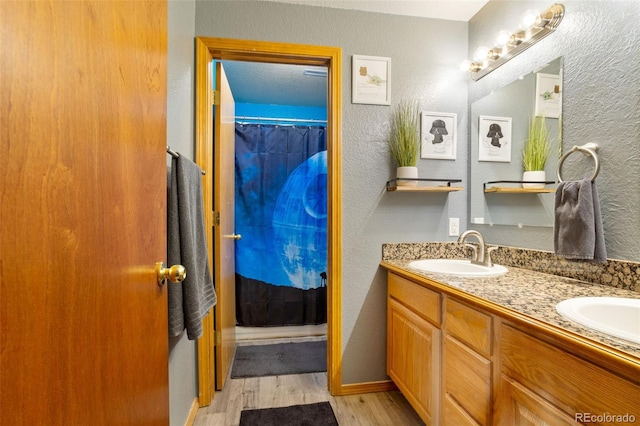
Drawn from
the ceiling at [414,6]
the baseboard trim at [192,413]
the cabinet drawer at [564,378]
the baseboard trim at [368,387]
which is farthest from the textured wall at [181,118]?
the cabinet drawer at [564,378]

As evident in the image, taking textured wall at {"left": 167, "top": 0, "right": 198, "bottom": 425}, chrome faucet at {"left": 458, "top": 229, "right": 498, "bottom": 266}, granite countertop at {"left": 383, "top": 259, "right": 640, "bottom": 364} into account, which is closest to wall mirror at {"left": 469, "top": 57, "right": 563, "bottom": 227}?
chrome faucet at {"left": 458, "top": 229, "right": 498, "bottom": 266}

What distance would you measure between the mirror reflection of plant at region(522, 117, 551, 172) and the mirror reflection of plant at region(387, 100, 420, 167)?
0.56 meters

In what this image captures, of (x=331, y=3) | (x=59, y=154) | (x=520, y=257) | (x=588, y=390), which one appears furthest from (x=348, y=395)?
(x=331, y=3)

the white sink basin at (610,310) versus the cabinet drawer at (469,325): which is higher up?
the white sink basin at (610,310)

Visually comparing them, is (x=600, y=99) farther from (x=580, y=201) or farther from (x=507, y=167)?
(x=507, y=167)

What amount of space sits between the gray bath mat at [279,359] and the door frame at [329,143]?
328mm

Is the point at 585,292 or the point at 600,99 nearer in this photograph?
the point at 585,292


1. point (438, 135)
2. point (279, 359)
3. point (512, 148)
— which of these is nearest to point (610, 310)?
point (512, 148)

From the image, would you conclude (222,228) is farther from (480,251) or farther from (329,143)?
(480,251)

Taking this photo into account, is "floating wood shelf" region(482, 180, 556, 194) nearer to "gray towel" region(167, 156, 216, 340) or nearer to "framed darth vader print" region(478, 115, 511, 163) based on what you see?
"framed darth vader print" region(478, 115, 511, 163)

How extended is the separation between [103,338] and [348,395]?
1.64 m

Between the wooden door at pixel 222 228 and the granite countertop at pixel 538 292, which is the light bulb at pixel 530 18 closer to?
the granite countertop at pixel 538 292

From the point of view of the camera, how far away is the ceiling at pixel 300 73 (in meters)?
1.75

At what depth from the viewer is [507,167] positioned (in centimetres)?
168
